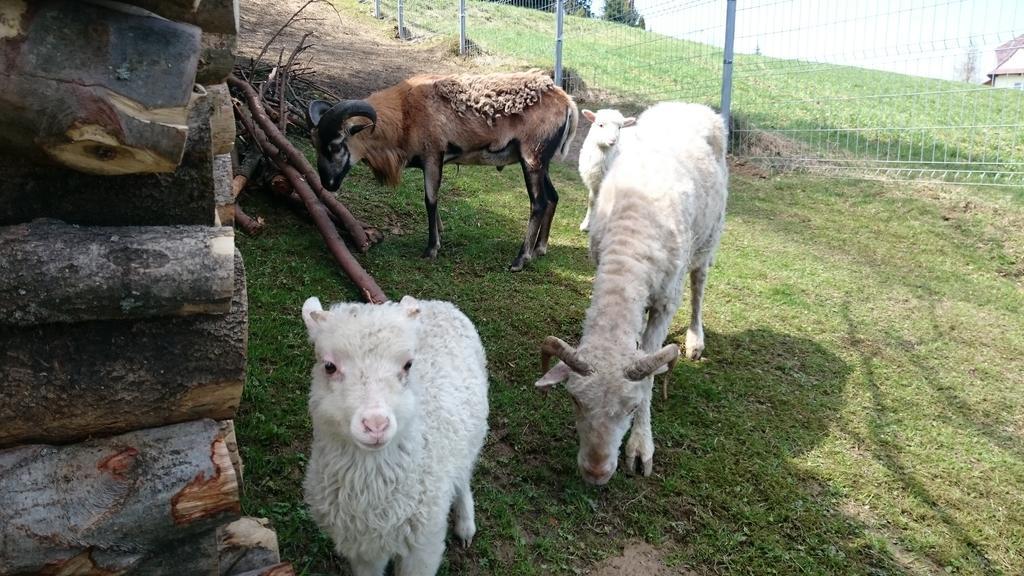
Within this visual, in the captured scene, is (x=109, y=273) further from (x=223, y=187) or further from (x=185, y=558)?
(x=223, y=187)

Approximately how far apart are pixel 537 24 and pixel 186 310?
15.3 m

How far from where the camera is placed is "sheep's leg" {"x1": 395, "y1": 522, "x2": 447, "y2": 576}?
107 inches

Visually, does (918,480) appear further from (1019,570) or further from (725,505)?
(725,505)

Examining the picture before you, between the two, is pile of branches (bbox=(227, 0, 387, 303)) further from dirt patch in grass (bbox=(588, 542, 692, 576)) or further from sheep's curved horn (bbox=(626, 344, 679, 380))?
dirt patch in grass (bbox=(588, 542, 692, 576))

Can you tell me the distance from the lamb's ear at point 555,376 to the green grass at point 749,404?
2.12ft

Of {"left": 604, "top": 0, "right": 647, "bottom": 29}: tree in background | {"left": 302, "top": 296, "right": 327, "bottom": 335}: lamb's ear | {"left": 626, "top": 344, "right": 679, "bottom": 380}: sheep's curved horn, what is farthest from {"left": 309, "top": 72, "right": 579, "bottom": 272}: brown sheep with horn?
{"left": 604, "top": 0, "right": 647, "bottom": 29}: tree in background

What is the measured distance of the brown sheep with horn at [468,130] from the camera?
6996 millimetres

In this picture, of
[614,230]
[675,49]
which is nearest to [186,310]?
[614,230]

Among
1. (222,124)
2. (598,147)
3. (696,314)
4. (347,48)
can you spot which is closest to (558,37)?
(598,147)

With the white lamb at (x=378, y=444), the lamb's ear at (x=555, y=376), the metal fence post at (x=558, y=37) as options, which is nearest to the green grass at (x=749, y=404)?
the white lamb at (x=378, y=444)

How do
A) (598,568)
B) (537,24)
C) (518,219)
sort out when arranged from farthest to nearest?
1. (537,24)
2. (518,219)
3. (598,568)

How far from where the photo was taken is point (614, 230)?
436 centimetres

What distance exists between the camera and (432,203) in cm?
684

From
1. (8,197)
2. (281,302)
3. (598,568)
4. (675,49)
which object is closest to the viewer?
(8,197)
